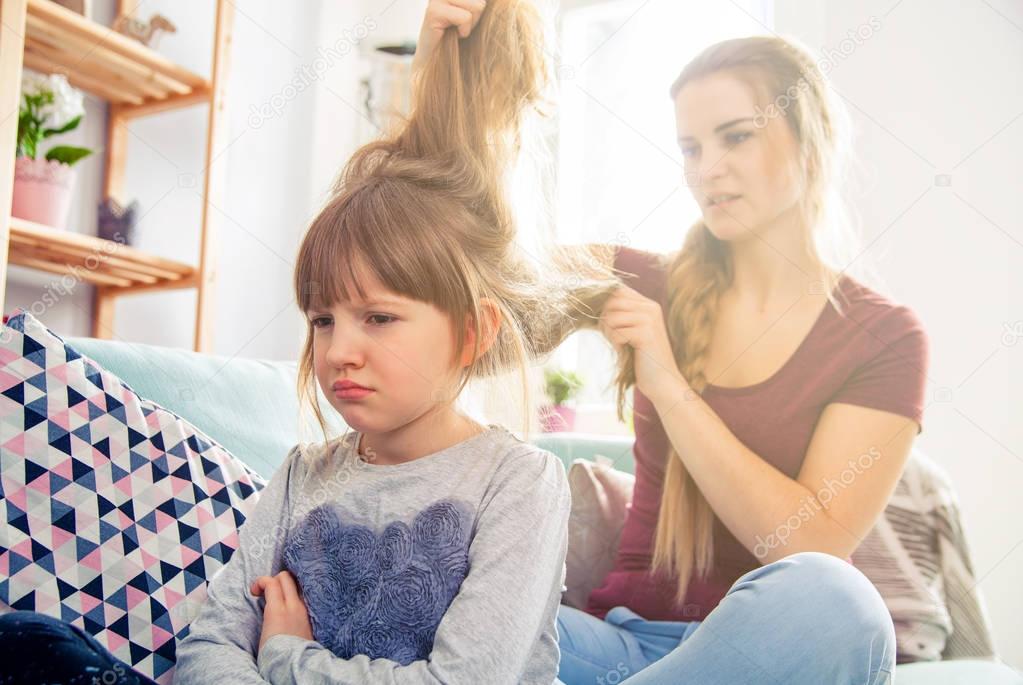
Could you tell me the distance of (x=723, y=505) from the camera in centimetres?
115

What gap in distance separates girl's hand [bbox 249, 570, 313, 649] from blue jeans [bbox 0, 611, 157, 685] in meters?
0.15

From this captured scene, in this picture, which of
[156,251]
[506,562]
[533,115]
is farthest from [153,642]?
[156,251]

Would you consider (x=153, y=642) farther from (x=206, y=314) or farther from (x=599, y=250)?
(x=206, y=314)

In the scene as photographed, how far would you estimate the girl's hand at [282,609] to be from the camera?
0.73m

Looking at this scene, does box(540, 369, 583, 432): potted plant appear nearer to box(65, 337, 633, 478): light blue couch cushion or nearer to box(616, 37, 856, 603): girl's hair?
box(616, 37, 856, 603): girl's hair

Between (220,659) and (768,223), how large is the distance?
906 mm

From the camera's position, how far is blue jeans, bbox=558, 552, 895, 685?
2.06ft

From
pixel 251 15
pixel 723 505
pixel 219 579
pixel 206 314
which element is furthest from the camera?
pixel 251 15

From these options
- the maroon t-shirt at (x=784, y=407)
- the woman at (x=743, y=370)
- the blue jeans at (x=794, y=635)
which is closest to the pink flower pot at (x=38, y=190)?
the woman at (x=743, y=370)

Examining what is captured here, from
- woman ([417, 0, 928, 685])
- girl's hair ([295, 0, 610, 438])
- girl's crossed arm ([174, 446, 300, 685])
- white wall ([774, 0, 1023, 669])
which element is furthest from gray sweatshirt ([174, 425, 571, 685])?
white wall ([774, 0, 1023, 669])

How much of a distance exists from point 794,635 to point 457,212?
49 centimetres

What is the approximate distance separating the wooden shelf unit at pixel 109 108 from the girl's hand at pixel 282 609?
3.96 feet

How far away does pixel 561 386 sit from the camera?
2121 mm

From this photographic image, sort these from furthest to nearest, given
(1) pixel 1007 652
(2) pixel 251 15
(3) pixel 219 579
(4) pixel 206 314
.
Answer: (2) pixel 251 15, (4) pixel 206 314, (1) pixel 1007 652, (3) pixel 219 579
